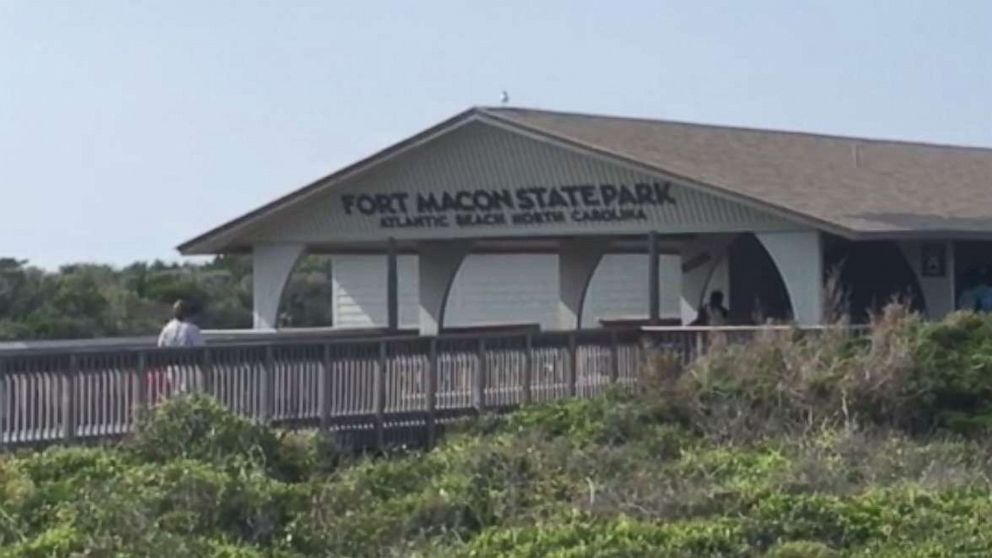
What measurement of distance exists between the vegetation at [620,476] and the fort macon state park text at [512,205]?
1042cm

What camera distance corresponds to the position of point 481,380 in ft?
79.5

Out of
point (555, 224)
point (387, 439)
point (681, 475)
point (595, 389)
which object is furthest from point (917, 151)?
point (681, 475)

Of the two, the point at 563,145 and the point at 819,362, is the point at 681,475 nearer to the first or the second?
the point at 819,362

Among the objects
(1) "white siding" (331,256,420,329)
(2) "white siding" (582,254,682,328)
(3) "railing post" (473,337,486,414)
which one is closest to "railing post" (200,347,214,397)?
(3) "railing post" (473,337,486,414)

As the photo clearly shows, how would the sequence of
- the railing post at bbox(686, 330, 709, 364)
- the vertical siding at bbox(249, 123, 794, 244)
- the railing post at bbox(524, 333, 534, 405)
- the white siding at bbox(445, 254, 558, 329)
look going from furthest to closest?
the white siding at bbox(445, 254, 558, 329) < the vertical siding at bbox(249, 123, 794, 244) < the railing post at bbox(686, 330, 709, 364) < the railing post at bbox(524, 333, 534, 405)

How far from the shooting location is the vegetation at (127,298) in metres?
53.9

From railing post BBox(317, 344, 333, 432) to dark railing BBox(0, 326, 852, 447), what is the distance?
10 millimetres

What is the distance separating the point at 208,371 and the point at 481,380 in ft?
12.8

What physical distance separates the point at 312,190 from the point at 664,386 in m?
14.7

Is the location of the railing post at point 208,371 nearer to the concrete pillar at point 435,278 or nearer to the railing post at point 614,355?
the railing post at point 614,355

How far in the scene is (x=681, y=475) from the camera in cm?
1772

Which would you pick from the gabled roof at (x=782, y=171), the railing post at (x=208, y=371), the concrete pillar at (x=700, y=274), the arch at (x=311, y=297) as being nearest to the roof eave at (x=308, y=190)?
the gabled roof at (x=782, y=171)

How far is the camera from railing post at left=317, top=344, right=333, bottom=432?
2233 centimetres

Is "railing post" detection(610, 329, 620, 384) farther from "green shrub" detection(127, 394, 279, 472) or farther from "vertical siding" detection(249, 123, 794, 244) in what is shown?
"green shrub" detection(127, 394, 279, 472)
